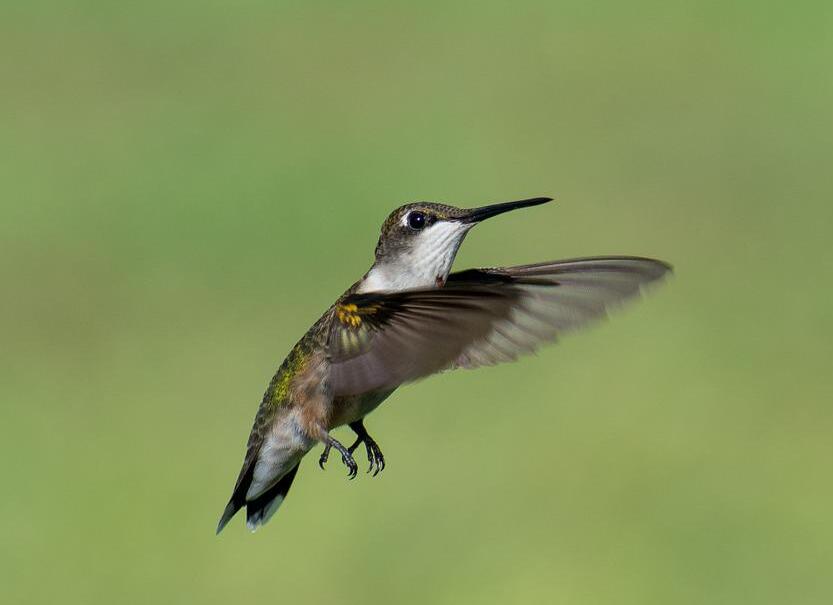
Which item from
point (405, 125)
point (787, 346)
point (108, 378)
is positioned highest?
point (405, 125)

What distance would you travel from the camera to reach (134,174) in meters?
8.69

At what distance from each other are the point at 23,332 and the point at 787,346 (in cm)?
390

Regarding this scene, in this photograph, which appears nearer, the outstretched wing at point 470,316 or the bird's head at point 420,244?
the outstretched wing at point 470,316

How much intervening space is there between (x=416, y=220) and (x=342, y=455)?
0.38 metres

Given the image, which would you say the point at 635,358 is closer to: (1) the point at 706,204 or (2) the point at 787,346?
(2) the point at 787,346

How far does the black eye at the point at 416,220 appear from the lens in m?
2.11

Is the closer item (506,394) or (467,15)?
(506,394)

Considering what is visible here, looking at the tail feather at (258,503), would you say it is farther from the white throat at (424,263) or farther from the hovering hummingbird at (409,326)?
the white throat at (424,263)

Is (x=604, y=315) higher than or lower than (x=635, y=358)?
higher

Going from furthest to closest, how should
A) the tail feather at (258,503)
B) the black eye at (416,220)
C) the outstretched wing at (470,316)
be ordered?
the tail feather at (258,503) → the black eye at (416,220) → the outstretched wing at (470,316)

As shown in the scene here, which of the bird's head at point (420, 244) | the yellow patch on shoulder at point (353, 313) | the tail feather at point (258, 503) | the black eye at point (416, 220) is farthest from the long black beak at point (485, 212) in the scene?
the tail feather at point (258, 503)

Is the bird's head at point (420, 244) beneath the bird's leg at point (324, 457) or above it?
above

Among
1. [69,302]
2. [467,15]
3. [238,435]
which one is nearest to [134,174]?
[69,302]

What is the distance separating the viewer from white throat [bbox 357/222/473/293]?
201 cm
